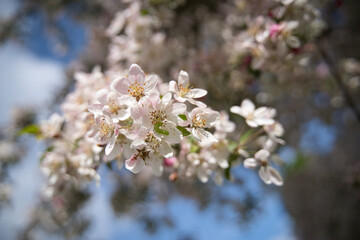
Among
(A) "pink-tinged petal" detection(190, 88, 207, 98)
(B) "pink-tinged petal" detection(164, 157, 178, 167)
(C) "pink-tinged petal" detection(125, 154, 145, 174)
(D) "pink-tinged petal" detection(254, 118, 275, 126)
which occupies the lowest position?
(C) "pink-tinged petal" detection(125, 154, 145, 174)

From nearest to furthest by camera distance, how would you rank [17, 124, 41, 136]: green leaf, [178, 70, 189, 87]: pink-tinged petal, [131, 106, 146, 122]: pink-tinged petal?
[131, 106, 146, 122]: pink-tinged petal, [178, 70, 189, 87]: pink-tinged petal, [17, 124, 41, 136]: green leaf

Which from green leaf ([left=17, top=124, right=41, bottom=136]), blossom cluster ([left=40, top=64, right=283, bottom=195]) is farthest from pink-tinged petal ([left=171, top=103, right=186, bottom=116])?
green leaf ([left=17, top=124, right=41, bottom=136])

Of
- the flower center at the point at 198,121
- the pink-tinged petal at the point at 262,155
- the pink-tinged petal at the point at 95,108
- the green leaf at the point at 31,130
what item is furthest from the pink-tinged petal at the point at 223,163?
the green leaf at the point at 31,130

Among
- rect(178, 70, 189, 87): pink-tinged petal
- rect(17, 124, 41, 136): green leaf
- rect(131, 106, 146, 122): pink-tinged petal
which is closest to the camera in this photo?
rect(131, 106, 146, 122): pink-tinged petal

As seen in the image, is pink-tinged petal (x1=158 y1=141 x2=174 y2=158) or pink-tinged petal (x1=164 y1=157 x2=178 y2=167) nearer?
pink-tinged petal (x1=158 y1=141 x2=174 y2=158)

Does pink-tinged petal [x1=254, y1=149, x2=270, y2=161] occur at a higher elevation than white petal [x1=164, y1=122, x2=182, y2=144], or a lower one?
higher

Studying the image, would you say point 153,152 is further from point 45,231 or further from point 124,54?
point 45,231

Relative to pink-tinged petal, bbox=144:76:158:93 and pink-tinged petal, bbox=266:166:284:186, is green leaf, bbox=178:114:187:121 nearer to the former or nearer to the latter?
pink-tinged petal, bbox=144:76:158:93
